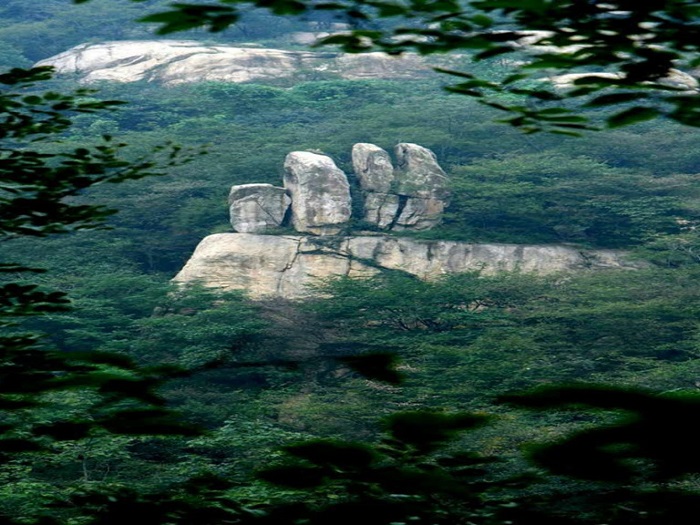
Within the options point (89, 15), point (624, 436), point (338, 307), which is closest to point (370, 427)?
point (338, 307)

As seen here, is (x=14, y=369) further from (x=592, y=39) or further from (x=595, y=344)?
(x=595, y=344)

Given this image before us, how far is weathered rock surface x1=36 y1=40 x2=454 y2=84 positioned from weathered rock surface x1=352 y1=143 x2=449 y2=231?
973cm

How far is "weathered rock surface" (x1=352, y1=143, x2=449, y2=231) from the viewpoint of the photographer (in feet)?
84.8

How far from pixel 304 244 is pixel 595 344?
26.4 feet

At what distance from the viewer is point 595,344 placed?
63.0ft

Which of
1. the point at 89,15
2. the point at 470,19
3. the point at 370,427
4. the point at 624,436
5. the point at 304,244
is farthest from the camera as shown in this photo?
the point at 89,15

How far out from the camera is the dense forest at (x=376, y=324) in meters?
1.90

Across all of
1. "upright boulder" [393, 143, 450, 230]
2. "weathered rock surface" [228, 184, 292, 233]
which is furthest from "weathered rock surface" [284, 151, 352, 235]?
"upright boulder" [393, 143, 450, 230]

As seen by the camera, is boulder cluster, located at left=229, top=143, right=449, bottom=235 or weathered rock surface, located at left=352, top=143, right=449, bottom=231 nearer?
boulder cluster, located at left=229, top=143, right=449, bottom=235

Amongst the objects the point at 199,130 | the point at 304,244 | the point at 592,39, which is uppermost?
the point at 592,39

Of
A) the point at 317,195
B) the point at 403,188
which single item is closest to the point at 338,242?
the point at 317,195

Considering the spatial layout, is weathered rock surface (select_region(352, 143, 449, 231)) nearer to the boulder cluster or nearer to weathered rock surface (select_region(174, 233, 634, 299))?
the boulder cluster

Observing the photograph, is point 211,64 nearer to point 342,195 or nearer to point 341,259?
point 342,195

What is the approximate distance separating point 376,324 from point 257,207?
224 inches
